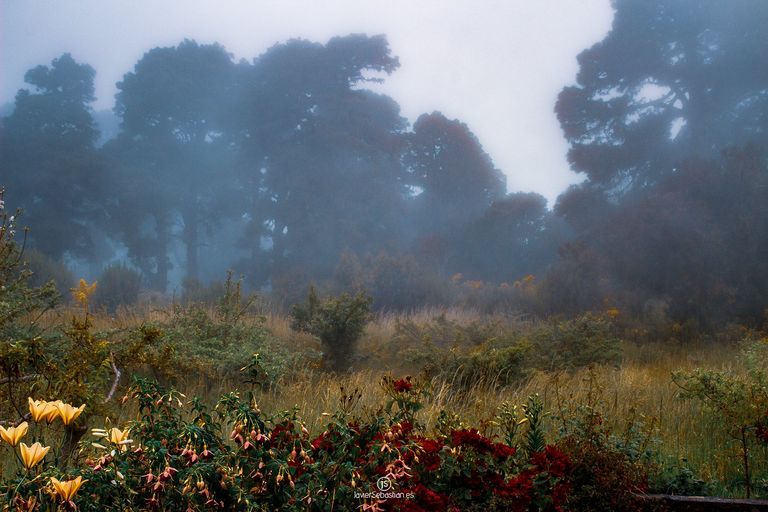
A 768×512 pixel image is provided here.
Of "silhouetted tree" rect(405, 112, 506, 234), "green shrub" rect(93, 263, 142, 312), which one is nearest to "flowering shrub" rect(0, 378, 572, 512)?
"green shrub" rect(93, 263, 142, 312)

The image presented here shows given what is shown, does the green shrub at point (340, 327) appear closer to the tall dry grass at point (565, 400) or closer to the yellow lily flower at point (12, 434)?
the tall dry grass at point (565, 400)

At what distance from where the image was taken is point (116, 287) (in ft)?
63.1

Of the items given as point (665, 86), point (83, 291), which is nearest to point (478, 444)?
point (83, 291)

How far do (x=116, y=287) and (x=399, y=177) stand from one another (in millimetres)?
16485

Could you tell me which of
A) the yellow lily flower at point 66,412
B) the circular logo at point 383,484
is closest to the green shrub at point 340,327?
the circular logo at point 383,484

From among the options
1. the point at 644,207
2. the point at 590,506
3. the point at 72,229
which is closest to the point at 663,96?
the point at 644,207

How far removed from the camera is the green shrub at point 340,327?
368 inches

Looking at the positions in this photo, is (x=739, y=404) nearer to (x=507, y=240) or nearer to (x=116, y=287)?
(x=116, y=287)

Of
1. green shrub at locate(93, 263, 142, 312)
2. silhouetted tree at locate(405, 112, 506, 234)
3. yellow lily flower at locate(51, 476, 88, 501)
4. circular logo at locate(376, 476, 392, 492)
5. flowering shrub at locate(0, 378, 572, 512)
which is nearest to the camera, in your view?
yellow lily flower at locate(51, 476, 88, 501)

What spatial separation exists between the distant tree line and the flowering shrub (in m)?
14.4

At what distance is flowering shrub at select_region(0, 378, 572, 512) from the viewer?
6.32ft

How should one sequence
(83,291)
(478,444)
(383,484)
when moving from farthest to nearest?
1. (83,291)
2. (478,444)
3. (383,484)

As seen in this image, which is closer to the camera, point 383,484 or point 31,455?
point 31,455

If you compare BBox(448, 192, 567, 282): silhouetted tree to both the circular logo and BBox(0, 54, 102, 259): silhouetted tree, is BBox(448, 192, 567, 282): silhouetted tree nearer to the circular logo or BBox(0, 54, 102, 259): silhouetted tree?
BBox(0, 54, 102, 259): silhouetted tree
